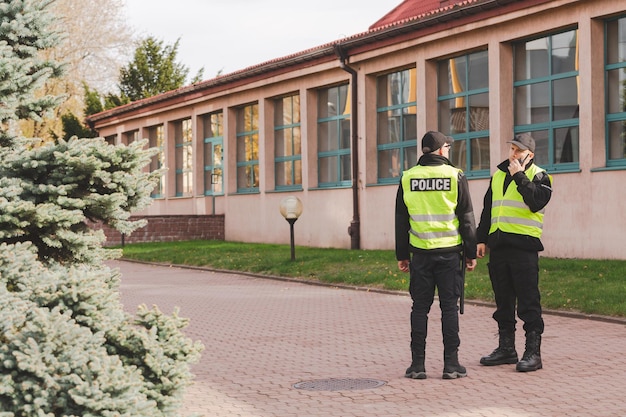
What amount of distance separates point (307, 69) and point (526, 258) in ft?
70.5

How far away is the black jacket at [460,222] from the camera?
8.87 metres

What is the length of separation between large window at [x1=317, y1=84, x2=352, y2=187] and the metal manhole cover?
20.7 meters

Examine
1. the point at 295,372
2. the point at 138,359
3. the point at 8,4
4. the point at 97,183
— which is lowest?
the point at 295,372

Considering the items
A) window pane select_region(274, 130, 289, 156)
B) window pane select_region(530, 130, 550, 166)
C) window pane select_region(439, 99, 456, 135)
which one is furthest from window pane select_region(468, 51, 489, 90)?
window pane select_region(274, 130, 289, 156)

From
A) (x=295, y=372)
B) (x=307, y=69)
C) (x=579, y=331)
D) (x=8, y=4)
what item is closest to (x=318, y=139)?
(x=307, y=69)

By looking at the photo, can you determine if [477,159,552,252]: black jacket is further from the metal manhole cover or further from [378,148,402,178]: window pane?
[378,148,402,178]: window pane

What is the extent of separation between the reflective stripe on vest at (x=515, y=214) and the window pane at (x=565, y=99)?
42.2 ft

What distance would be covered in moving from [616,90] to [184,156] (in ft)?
71.5

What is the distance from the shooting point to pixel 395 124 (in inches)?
1089

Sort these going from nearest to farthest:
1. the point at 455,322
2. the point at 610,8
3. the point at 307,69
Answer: the point at 455,322, the point at 610,8, the point at 307,69

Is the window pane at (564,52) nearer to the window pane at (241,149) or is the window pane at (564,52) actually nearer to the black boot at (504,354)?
the black boot at (504,354)

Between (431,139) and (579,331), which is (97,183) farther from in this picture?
(579,331)

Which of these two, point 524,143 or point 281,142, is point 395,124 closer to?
point 281,142

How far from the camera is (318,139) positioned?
31109 millimetres
